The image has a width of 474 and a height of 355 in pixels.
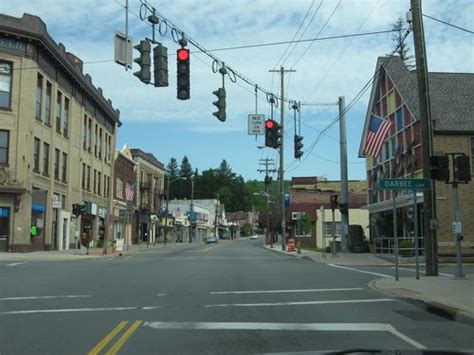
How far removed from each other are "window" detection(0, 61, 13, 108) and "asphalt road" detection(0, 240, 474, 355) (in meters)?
21.2

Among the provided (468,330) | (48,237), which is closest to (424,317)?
(468,330)

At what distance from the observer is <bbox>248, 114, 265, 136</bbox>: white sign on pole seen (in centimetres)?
2756

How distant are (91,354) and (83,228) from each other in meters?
44.8

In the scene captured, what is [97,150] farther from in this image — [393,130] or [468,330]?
[468,330]

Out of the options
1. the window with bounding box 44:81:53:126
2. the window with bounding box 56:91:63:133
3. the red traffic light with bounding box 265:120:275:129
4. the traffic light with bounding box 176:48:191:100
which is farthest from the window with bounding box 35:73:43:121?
the traffic light with bounding box 176:48:191:100

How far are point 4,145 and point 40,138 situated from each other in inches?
132

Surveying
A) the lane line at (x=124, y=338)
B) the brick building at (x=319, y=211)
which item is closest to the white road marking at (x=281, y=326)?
the lane line at (x=124, y=338)

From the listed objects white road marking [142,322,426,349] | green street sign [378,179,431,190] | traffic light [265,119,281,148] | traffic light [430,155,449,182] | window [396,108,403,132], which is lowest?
white road marking [142,322,426,349]

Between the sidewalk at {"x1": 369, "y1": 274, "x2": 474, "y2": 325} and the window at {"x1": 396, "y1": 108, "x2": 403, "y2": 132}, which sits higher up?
the window at {"x1": 396, "y1": 108, "x2": 403, "y2": 132}

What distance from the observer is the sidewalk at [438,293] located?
11.5 meters

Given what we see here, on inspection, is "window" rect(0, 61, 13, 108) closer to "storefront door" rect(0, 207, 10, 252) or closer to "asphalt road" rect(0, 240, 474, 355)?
"storefront door" rect(0, 207, 10, 252)

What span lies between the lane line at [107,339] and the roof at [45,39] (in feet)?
99.1

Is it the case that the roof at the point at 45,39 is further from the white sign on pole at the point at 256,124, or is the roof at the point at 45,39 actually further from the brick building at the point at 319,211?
the brick building at the point at 319,211

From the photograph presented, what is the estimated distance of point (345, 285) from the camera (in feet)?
56.4
